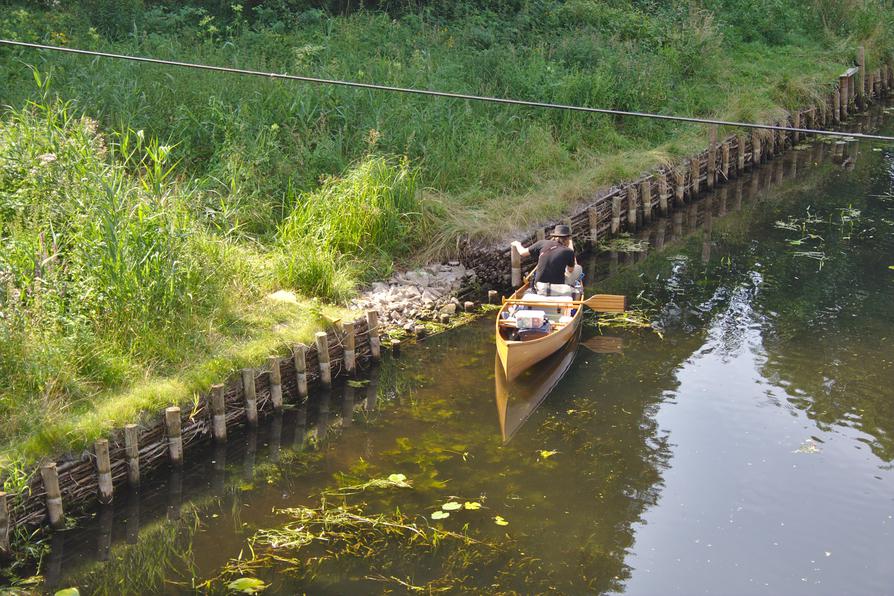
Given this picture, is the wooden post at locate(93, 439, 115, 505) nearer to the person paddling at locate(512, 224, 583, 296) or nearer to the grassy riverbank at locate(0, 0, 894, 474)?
the grassy riverbank at locate(0, 0, 894, 474)

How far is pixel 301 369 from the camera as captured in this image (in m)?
12.5

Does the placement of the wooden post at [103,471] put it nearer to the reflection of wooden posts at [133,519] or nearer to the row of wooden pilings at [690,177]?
the reflection of wooden posts at [133,519]

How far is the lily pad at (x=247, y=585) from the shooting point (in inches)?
359

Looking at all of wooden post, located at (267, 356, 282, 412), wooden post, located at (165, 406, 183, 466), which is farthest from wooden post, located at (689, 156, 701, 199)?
wooden post, located at (165, 406, 183, 466)

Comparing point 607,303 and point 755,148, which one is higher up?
point 755,148

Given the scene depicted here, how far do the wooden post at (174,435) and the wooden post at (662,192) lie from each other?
12.6 m

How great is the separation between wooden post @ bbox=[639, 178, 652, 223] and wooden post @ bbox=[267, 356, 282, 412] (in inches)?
404

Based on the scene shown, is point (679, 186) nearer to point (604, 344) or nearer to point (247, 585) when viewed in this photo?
point (604, 344)

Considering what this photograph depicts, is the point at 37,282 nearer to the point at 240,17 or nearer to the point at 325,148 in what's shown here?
the point at 325,148

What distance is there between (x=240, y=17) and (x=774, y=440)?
649 inches

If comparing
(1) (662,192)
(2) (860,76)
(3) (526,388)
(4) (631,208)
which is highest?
(2) (860,76)

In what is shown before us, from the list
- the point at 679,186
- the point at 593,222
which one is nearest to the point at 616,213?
the point at 593,222

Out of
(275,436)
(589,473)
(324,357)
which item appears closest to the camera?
(589,473)

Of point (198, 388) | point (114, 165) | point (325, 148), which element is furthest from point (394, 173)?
point (198, 388)
